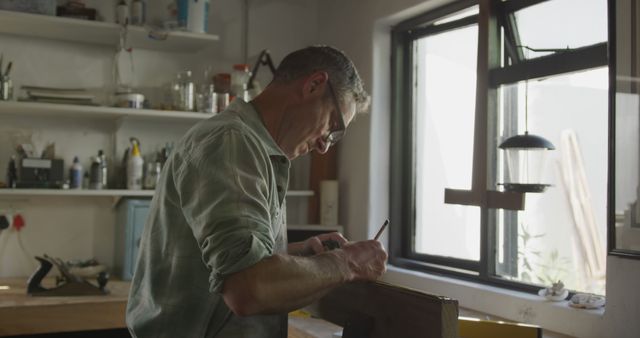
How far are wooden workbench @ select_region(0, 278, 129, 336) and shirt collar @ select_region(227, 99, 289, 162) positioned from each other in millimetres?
1682

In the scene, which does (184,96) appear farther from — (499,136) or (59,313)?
(499,136)

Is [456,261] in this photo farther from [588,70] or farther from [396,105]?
[588,70]

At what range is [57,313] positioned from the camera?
8.95 ft

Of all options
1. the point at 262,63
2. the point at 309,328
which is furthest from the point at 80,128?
the point at 309,328

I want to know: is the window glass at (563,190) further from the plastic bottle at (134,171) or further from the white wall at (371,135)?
the plastic bottle at (134,171)

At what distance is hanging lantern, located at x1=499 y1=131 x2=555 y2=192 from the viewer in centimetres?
231

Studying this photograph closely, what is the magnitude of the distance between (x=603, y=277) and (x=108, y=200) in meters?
2.41

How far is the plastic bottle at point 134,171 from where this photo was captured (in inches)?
130

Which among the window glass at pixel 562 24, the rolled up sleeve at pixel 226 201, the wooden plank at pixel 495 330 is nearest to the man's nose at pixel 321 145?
the rolled up sleeve at pixel 226 201

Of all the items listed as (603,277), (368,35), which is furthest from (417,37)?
(603,277)

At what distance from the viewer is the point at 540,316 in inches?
94.5

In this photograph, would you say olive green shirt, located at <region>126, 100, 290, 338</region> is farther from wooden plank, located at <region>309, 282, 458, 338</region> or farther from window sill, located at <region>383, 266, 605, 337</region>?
window sill, located at <region>383, 266, 605, 337</region>

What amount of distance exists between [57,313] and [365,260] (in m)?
1.90

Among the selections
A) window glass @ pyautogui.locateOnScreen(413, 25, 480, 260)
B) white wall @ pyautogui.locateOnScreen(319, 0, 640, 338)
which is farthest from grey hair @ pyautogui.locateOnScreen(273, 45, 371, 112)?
window glass @ pyautogui.locateOnScreen(413, 25, 480, 260)
